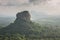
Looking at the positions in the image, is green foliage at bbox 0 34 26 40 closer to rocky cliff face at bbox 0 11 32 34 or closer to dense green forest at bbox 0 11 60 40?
dense green forest at bbox 0 11 60 40

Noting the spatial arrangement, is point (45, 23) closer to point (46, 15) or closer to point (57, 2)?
point (46, 15)

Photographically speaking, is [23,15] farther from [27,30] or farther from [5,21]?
[5,21]

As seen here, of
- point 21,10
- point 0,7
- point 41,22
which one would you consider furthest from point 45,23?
point 0,7

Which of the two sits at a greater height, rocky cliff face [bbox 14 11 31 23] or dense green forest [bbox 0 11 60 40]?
rocky cliff face [bbox 14 11 31 23]

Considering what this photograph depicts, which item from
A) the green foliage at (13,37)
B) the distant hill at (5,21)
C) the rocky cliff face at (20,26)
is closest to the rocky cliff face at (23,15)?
the rocky cliff face at (20,26)

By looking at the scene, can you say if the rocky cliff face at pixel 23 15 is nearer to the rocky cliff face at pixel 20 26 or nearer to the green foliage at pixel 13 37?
the rocky cliff face at pixel 20 26

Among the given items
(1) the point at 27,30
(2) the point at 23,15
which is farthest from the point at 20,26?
(2) the point at 23,15

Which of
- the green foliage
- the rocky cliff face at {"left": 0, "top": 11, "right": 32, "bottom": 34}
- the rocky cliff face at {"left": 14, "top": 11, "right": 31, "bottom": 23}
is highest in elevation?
the rocky cliff face at {"left": 14, "top": 11, "right": 31, "bottom": 23}

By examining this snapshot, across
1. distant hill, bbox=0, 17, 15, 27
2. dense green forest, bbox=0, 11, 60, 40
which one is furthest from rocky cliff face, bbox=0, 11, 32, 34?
distant hill, bbox=0, 17, 15, 27
